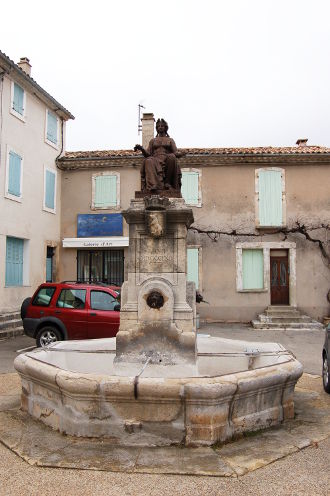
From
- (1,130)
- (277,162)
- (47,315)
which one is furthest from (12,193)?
(277,162)

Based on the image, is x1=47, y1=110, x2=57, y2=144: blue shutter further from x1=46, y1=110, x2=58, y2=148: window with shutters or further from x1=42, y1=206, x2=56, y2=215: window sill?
x1=42, y1=206, x2=56, y2=215: window sill

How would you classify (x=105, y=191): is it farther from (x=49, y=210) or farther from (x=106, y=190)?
(x=49, y=210)

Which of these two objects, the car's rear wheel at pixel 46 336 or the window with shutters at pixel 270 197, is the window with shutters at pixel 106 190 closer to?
the window with shutters at pixel 270 197

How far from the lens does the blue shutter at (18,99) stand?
555 inches

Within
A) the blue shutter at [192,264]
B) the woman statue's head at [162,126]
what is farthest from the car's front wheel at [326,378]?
the blue shutter at [192,264]

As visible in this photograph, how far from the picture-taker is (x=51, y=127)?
16531mm

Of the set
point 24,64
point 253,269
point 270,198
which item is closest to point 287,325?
point 253,269

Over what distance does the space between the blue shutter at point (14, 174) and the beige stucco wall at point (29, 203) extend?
27cm

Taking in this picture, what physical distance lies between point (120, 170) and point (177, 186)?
1174cm

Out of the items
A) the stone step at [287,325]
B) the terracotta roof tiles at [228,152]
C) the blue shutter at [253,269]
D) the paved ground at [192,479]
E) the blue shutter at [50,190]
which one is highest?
the terracotta roof tiles at [228,152]

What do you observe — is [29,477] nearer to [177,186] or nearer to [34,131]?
[177,186]

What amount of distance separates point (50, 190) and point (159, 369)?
1287 cm

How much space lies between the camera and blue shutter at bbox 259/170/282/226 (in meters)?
16.2

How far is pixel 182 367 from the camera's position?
4926 mm
